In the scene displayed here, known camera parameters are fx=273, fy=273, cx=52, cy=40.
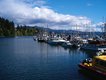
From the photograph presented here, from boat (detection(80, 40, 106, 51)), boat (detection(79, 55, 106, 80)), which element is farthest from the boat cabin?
boat (detection(80, 40, 106, 51))

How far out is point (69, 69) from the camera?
57.6 m

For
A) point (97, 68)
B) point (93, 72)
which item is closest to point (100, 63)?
point (97, 68)

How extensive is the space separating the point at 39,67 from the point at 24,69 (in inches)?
168

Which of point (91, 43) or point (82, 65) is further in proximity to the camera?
point (91, 43)

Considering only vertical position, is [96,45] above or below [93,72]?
above

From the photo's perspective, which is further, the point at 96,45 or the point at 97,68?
the point at 96,45

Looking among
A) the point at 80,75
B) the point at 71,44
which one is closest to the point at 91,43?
the point at 71,44

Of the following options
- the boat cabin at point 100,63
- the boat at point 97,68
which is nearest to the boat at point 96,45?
the boat at point 97,68

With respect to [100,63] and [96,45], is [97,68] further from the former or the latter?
[96,45]

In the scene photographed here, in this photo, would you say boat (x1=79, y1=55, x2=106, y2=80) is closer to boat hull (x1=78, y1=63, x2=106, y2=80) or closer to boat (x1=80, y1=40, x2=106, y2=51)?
boat hull (x1=78, y1=63, x2=106, y2=80)

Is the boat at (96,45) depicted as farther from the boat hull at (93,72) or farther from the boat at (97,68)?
the boat at (97,68)

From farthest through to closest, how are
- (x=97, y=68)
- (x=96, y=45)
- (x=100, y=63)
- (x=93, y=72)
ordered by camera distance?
(x=96, y=45), (x=93, y=72), (x=97, y=68), (x=100, y=63)

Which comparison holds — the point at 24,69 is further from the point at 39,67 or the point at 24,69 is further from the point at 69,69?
the point at 69,69

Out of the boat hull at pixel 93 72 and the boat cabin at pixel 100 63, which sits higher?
the boat cabin at pixel 100 63
